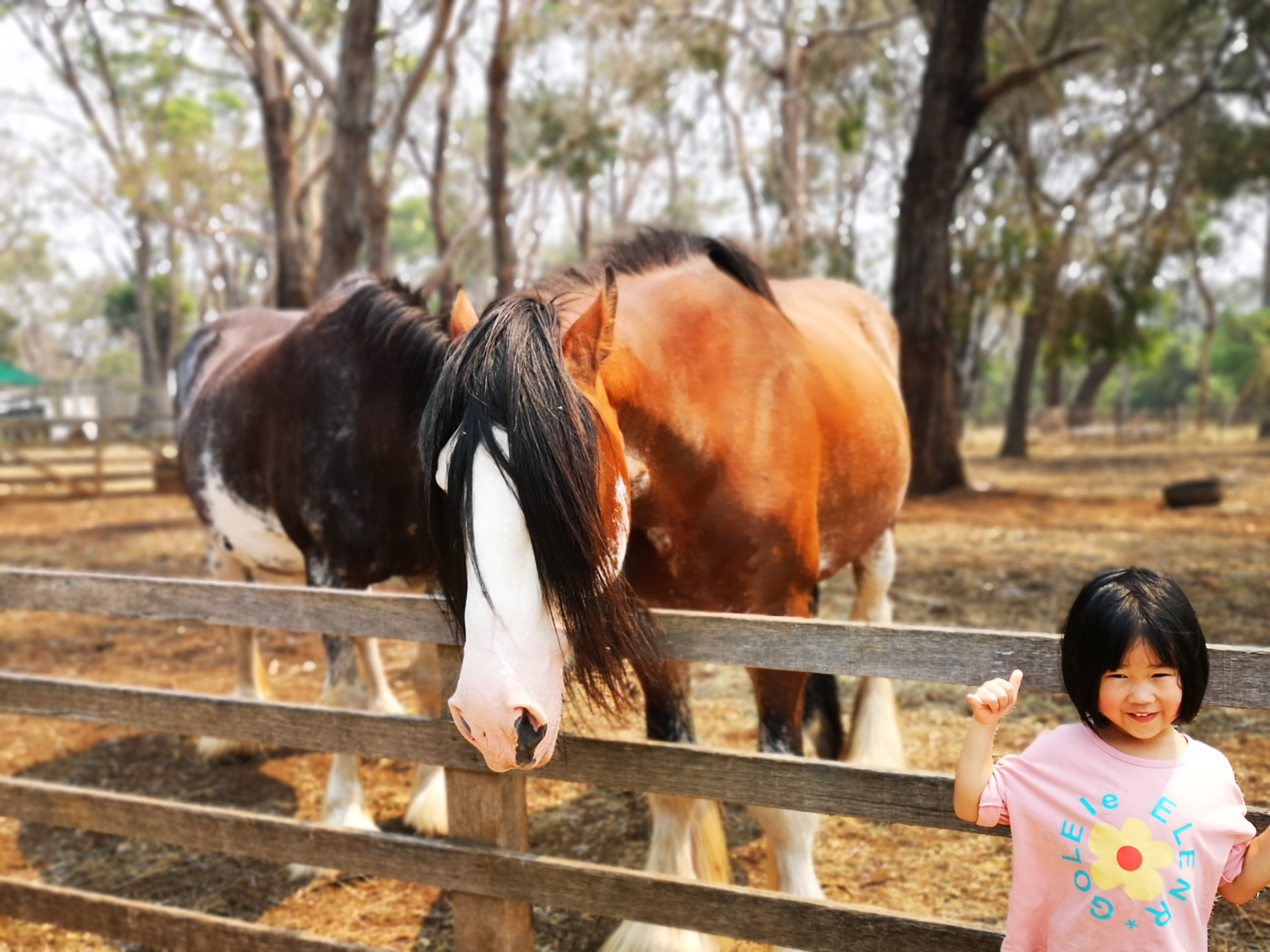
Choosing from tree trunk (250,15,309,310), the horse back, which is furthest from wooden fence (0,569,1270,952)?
tree trunk (250,15,309,310)

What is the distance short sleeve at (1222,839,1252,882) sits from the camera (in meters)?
1.62

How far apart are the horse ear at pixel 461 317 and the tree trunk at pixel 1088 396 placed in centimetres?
2927

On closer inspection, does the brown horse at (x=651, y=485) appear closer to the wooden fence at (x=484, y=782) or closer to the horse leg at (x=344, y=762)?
the wooden fence at (x=484, y=782)

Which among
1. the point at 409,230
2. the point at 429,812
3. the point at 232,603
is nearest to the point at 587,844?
the point at 429,812

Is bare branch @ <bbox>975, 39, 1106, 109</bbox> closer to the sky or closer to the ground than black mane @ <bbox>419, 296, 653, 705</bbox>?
closer to the sky

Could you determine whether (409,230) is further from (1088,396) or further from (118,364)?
(1088,396)

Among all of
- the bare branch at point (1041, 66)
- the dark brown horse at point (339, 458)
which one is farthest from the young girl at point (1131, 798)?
the bare branch at point (1041, 66)

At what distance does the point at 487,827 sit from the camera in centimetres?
248

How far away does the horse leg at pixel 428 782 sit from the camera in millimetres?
3875

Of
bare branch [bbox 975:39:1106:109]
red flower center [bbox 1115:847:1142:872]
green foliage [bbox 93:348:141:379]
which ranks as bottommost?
red flower center [bbox 1115:847:1142:872]

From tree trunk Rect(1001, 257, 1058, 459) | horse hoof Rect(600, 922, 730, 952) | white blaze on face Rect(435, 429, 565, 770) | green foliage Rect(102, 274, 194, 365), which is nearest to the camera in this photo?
white blaze on face Rect(435, 429, 565, 770)

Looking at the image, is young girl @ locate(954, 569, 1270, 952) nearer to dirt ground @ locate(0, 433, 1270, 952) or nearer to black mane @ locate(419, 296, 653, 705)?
black mane @ locate(419, 296, 653, 705)

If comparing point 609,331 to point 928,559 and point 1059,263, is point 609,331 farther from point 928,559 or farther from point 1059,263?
point 1059,263

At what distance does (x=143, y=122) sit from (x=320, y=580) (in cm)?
3028
